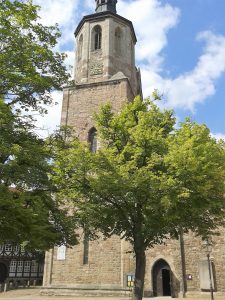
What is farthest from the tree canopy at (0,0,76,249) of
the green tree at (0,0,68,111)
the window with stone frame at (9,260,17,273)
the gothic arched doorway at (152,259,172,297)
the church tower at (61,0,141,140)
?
the window with stone frame at (9,260,17,273)

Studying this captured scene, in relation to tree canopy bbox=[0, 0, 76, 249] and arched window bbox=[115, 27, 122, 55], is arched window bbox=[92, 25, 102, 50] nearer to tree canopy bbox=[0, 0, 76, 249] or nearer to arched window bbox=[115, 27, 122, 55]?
arched window bbox=[115, 27, 122, 55]

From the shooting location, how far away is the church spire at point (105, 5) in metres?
29.0

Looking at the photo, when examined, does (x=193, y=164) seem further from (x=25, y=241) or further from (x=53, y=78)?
(x=25, y=241)

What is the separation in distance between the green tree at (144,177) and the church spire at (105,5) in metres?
19.0

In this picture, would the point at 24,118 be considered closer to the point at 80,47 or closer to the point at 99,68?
the point at 99,68

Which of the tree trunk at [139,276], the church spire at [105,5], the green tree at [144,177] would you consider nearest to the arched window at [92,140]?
the green tree at [144,177]

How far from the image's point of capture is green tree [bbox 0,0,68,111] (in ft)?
31.3

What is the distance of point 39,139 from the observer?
10703 mm

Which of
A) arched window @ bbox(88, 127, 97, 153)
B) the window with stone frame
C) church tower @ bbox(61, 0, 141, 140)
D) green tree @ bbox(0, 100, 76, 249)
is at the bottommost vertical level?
the window with stone frame

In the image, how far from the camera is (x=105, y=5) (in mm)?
29125

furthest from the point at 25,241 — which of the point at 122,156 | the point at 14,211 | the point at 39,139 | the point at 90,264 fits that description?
the point at 90,264

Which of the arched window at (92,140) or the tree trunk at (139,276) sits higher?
the arched window at (92,140)

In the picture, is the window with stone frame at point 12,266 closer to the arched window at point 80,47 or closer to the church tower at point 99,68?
the church tower at point 99,68

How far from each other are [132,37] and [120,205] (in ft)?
68.5
